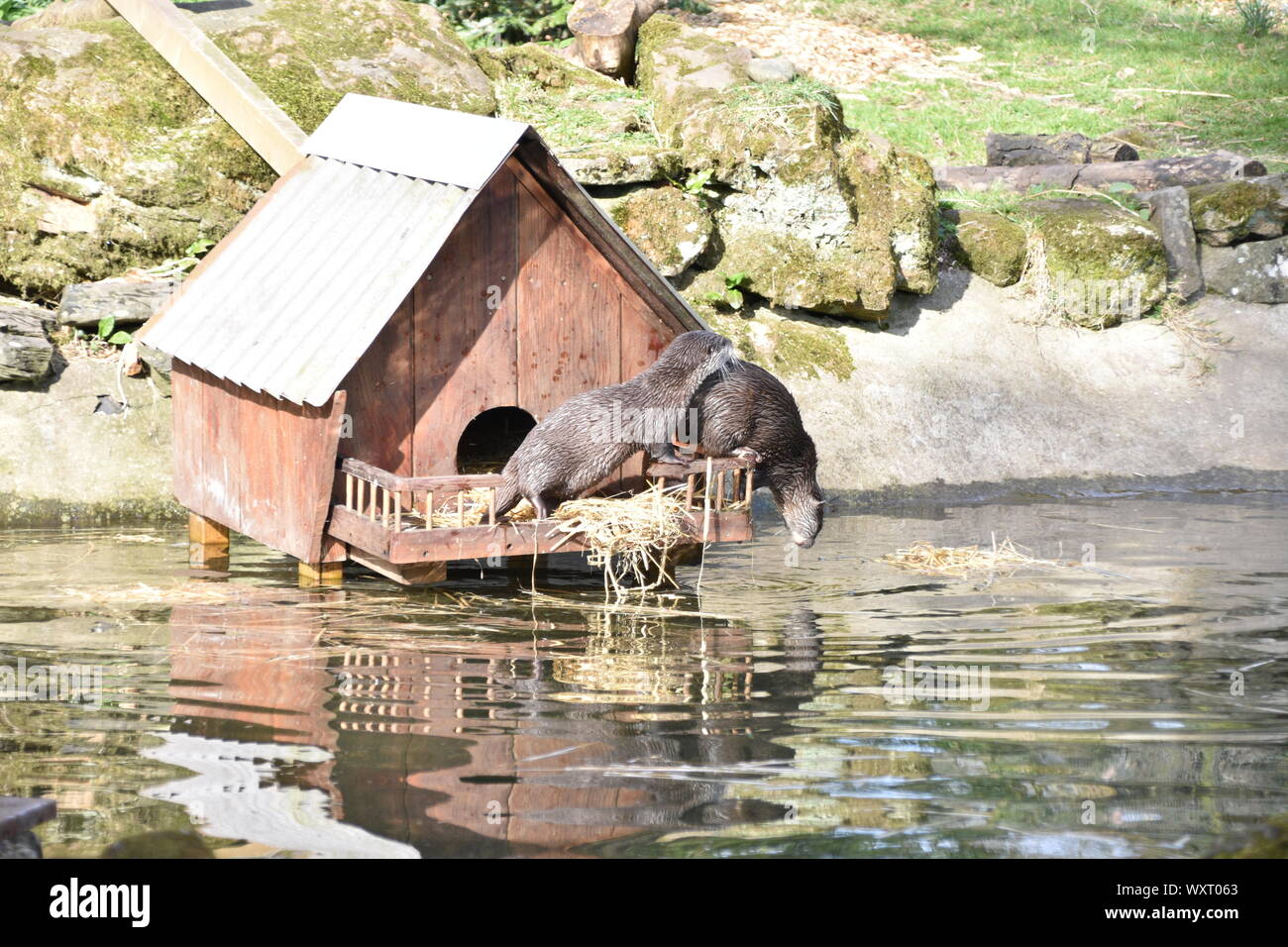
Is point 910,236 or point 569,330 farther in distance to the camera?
point 910,236

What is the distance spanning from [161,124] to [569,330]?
599 centimetres

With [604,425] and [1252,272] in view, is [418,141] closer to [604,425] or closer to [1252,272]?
[604,425]

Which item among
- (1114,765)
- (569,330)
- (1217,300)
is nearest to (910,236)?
(1217,300)

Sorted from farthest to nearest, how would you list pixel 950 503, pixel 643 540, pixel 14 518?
pixel 950 503, pixel 14 518, pixel 643 540

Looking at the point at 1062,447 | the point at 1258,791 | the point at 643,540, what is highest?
the point at 1062,447

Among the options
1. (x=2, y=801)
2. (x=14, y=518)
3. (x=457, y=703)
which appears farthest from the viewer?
(x=14, y=518)

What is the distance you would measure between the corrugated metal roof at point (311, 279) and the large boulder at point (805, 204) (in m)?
5.27

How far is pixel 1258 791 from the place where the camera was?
4812 mm

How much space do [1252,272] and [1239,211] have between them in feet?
2.07

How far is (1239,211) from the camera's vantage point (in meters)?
14.6

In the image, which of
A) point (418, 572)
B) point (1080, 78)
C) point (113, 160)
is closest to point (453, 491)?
point (418, 572)

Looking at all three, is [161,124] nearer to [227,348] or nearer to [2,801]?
[227,348]

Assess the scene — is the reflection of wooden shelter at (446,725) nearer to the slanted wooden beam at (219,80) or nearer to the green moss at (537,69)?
the slanted wooden beam at (219,80)

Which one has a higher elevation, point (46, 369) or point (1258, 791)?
point (46, 369)
